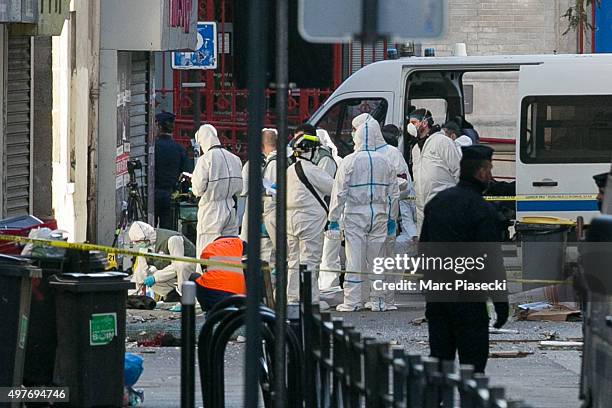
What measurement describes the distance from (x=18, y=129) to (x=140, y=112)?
5795 mm

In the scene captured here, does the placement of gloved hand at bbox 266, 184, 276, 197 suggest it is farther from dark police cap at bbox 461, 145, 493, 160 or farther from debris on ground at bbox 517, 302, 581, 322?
dark police cap at bbox 461, 145, 493, 160

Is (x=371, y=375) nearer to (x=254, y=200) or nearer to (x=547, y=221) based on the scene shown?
(x=254, y=200)

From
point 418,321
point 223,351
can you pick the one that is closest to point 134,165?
point 418,321

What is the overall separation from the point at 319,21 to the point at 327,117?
521 inches

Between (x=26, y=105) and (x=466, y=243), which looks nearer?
(x=466, y=243)

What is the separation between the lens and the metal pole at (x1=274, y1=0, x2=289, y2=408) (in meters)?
5.47

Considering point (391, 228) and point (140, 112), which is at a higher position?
point (140, 112)

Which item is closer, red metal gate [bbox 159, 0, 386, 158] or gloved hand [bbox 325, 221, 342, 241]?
gloved hand [bbox 325, 221, 342, 241]

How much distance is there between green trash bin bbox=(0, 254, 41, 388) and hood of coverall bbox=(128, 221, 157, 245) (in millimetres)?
7445

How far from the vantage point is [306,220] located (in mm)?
15492

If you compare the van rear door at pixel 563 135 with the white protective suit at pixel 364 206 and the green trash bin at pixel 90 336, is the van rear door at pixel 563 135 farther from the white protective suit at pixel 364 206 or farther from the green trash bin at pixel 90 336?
the green trash bin at pixel 90 336

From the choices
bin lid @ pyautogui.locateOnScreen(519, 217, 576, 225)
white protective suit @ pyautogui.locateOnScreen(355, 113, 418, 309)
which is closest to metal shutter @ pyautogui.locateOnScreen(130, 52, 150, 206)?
white protective suit @ pyautogui.locateOnScreen(355, 113, 418, 309)

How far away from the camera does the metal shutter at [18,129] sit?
1522cm

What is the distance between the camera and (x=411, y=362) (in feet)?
19.3
